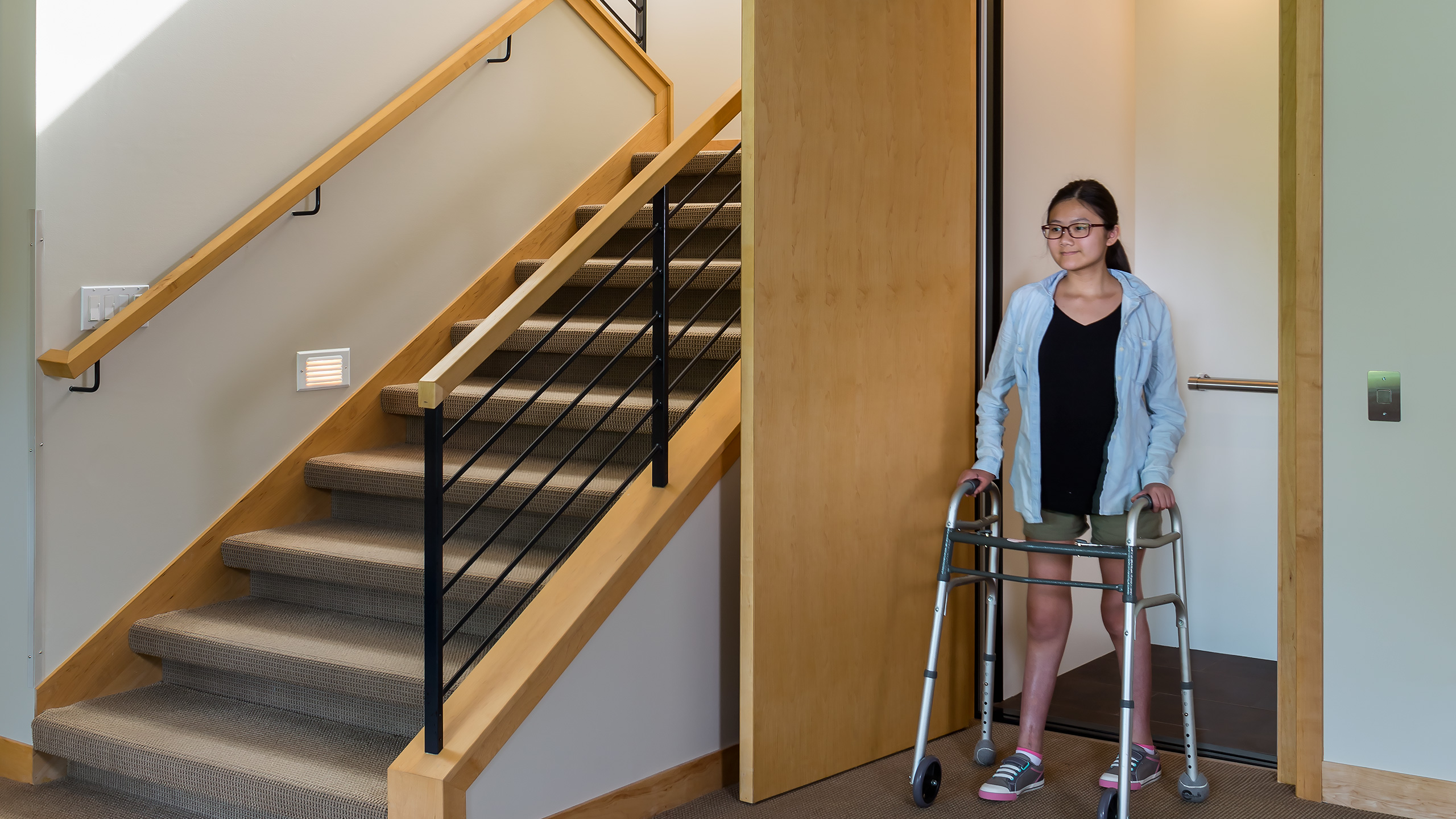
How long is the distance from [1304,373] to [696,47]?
3.77 metres

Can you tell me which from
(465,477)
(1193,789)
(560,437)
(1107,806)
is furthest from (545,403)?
(1193,789)

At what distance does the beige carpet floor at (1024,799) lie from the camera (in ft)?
9.20

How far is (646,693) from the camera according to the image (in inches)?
110

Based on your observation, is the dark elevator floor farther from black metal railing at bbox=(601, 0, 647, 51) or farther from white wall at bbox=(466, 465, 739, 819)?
black metal railing at bbox=(601, 0, 647, 51)

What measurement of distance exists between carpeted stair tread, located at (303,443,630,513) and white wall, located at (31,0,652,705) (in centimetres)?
20

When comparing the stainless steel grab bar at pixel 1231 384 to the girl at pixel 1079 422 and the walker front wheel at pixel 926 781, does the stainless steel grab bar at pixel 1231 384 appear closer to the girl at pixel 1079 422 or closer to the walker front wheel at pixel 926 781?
the girl at pixel 1079 422

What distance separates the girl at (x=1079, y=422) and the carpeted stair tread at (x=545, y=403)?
0.98 metres

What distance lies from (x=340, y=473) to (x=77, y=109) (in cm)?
122

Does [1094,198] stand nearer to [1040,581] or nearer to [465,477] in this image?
[1040,581]

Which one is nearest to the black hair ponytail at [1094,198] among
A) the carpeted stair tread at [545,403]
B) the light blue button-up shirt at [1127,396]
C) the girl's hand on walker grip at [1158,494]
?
the light blue button-up shirt at [1127,396]

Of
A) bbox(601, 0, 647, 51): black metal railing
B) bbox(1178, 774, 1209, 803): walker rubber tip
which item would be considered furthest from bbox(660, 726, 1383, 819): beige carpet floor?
bbox(601, 0, 647, 51): black metal railing

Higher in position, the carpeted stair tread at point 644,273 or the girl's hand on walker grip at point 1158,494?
the carpeted stair tread at point 644,273

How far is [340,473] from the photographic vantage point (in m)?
3.63

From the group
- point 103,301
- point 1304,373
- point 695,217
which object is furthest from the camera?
point 695,217
